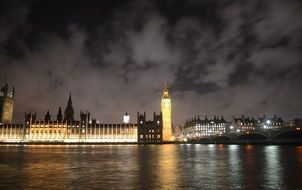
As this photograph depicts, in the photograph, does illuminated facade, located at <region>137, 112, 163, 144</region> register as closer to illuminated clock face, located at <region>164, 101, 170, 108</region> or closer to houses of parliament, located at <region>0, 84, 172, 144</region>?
houses of parliament, located at <region>0, 84, 172, 144</region>

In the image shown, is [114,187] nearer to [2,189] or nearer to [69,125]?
[2,189]

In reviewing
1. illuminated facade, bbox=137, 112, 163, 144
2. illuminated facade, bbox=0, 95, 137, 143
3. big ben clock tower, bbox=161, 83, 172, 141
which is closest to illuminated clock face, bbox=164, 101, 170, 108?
big ben clock tower, bbox=161, 83, 172, 141

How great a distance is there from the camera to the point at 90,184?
15727mm

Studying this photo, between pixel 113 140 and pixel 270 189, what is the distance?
179m

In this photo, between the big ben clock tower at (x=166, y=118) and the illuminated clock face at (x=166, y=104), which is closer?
the big ben clock tower at (x=166, y=118)

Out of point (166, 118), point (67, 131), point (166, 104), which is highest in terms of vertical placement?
point (166, 104)

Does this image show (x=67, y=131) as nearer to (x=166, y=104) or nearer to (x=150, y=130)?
(x=150, y=130)

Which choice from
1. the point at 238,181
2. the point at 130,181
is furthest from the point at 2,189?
the point at 238,181

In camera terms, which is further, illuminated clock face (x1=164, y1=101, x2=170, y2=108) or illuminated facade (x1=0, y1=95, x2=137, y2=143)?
illuminated clock face (x1=164, y1=101, x2=170, y2=108)

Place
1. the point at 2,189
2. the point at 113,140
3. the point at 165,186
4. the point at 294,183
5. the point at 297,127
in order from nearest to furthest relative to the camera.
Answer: the point at 2,189 → the point at 165,186 → the point at 294,183 → the point at 297,127 → the point at 113,140

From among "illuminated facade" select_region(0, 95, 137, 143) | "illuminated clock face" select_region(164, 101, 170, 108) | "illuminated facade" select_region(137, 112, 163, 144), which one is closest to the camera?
"illuminated facade" select_region(137, 112, 163, 144)

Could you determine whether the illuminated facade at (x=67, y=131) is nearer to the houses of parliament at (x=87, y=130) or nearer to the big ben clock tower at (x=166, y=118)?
the houses of parliament at (x=87, y=130)

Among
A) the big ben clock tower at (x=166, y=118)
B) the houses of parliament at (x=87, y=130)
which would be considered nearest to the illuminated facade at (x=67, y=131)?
the houses of parliament at (x=87, y=130)

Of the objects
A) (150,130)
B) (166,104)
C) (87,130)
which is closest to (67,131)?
(87,130)
